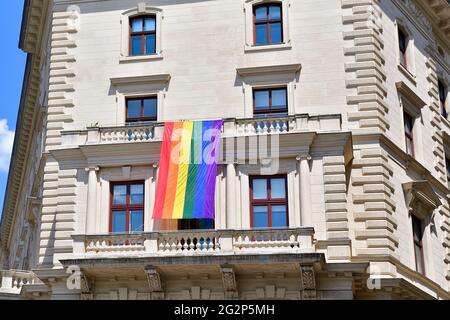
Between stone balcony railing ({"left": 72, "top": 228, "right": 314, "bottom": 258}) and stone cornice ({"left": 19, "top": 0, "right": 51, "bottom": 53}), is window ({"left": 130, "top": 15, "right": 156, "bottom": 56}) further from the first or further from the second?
stone balcony railing ({"left": 72, "top": 228, "right": 314, "bottom": 258})

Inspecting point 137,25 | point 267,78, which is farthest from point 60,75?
point 267,78

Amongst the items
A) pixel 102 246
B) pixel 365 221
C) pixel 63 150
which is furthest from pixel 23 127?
pixel 365 221

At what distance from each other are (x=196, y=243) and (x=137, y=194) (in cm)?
352

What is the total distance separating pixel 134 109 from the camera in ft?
119

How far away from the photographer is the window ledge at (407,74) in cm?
3841

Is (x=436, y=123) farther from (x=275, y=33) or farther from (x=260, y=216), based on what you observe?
(x=260, y=216)

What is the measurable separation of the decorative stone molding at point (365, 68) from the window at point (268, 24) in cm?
269

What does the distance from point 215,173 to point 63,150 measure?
614 cm

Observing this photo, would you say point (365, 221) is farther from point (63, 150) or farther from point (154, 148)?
point (63, 150)

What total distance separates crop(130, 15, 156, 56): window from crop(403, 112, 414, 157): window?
11225mm

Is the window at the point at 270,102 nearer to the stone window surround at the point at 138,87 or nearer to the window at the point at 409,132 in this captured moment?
the stone window surround at the point at 138,87

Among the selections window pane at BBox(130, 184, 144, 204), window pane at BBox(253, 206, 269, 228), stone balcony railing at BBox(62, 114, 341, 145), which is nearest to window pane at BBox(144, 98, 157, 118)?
stone balcony railing at BBox(62, 114, 341, 145)

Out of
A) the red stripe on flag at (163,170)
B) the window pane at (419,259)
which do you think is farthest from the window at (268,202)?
the window pane at (419,259)

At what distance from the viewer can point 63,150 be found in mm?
34531
